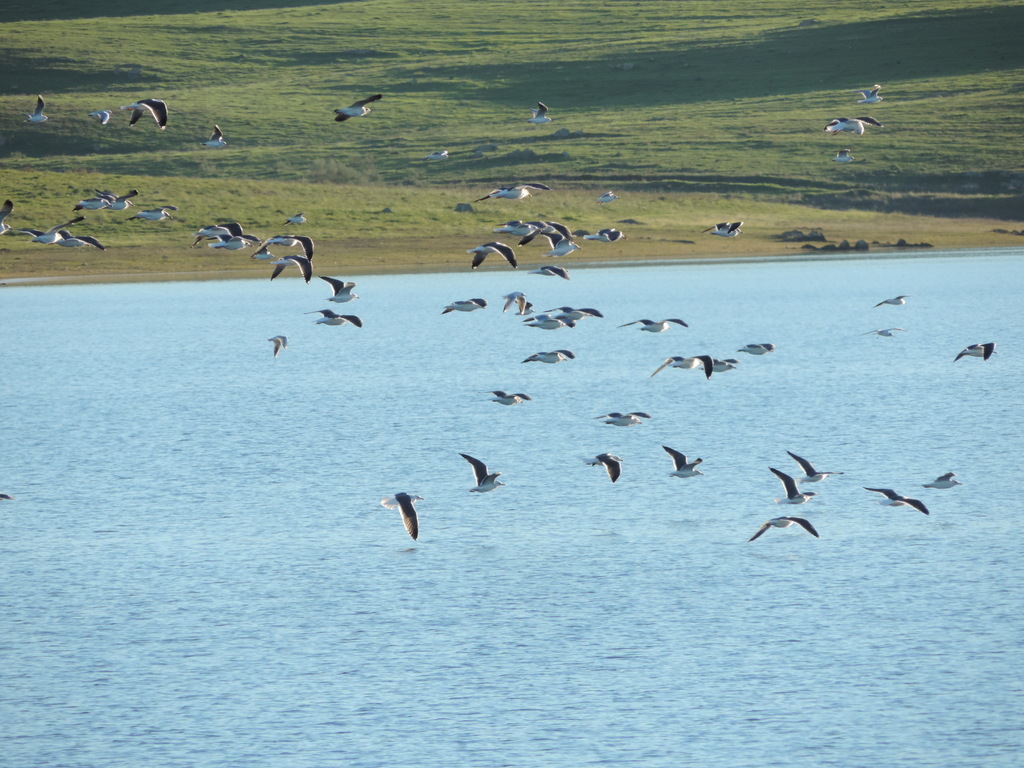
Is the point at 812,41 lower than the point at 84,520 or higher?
higher

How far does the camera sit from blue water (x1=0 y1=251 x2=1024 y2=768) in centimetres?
1326

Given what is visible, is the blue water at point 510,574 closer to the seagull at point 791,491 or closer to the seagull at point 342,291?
the seagull at point 791,491

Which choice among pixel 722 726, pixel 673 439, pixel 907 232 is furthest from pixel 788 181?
pixel 722 726

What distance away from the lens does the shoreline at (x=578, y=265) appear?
64.4m

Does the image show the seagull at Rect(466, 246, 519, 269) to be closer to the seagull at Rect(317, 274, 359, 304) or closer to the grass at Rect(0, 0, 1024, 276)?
the seagull at Rect(317, 274, 359, 304)

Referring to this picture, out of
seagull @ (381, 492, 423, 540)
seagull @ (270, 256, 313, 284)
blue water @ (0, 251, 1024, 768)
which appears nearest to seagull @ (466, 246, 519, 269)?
seagull @ (270, 256, 313, 284)

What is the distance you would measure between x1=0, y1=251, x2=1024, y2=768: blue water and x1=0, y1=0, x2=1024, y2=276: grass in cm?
3420

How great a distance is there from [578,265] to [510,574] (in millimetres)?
54034

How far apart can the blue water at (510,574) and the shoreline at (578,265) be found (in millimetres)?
25074

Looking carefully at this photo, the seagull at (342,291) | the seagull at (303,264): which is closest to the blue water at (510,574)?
the seagull at (342,291)

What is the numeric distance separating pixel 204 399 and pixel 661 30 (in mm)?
125053

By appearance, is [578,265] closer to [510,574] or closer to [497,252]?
[497,252]

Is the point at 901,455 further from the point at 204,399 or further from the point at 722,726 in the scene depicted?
the point at 204,399

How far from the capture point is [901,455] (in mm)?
26172
